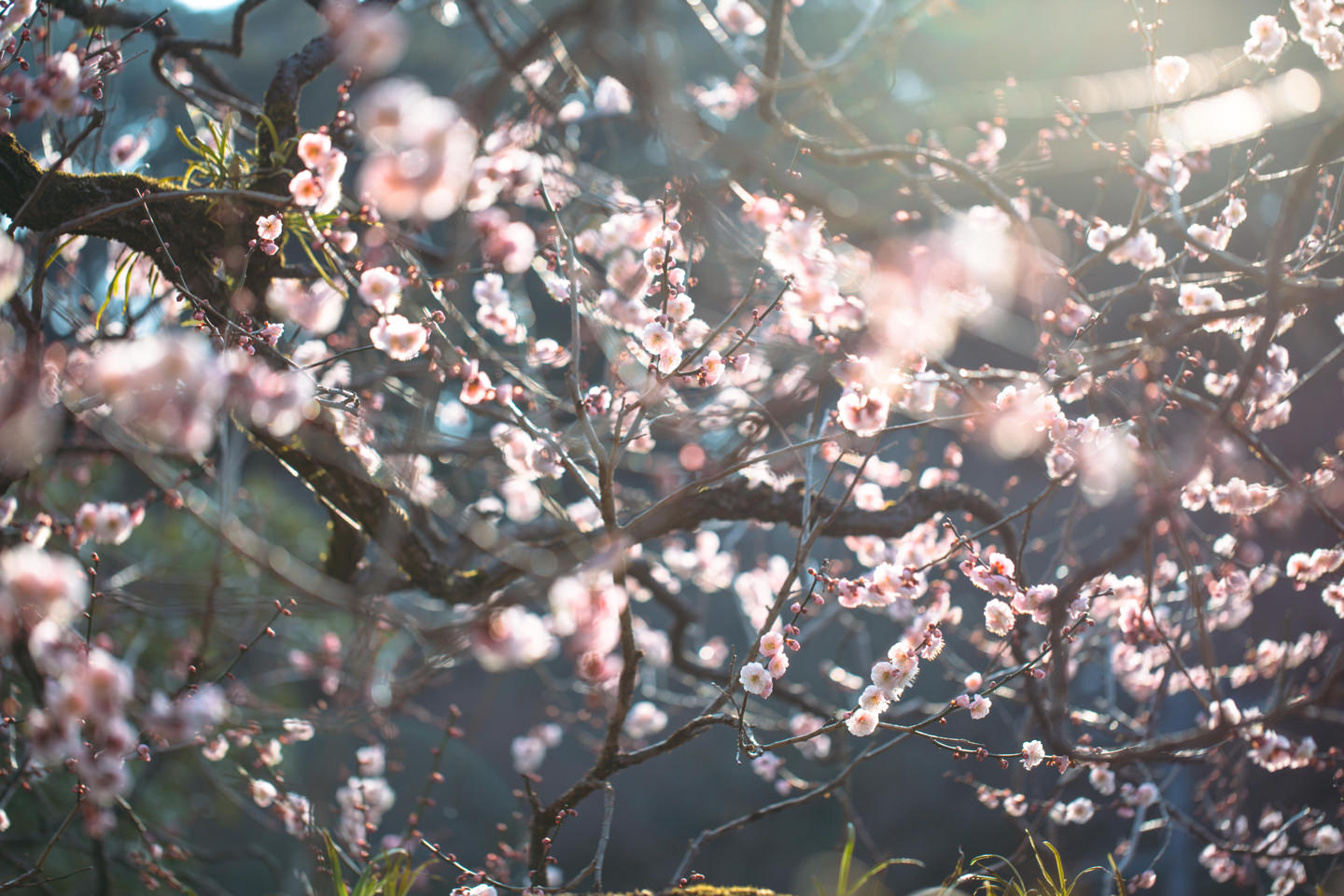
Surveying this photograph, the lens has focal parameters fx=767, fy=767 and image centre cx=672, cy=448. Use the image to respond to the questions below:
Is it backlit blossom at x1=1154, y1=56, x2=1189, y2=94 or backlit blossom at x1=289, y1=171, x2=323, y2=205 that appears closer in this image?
backlit blossom at x1=289, y1=171, x2=323, y2=205

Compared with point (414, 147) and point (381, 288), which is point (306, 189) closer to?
point (381, 288)

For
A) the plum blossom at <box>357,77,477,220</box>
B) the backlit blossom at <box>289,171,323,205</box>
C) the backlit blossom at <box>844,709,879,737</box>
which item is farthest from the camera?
the backlit blossom at <box>844,709,879,737</box>

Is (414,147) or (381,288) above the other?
(381,288)

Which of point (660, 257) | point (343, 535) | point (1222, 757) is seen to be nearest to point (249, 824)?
point (343, 535)

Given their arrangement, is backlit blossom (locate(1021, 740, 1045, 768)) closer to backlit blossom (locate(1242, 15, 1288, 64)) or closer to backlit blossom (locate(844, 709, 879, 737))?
backlit blossom (locate(844, 709, 879, 737))

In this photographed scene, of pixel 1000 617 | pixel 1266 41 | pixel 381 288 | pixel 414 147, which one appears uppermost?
pixel 1266 41

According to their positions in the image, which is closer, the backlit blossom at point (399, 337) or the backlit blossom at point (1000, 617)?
the backlit blossom at point (399, 337)

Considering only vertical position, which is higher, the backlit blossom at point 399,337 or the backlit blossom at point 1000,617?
the backlit blossom at point 399,337

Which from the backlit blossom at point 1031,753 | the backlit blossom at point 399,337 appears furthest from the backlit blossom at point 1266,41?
the backlit blossom at point 399,337

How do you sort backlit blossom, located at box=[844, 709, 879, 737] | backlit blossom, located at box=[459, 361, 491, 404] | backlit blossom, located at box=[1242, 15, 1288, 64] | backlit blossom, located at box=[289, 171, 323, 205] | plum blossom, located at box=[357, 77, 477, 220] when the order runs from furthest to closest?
backlit blossom, located at box=[1242, 15, 1288, 64] < backlit blossom, located at box=[459, 361, 491, 404] < backlit blossom, located at box=[844, 709, 879, 737] < backlit blossom, located at box=[289, 171, 323, 205] < plum blossom, located at box=[357, 77, 477, 220]

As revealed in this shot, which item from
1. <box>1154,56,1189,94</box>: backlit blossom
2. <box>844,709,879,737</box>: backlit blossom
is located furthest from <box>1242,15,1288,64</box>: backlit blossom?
<box>844,709,879,737</box>: backlit blossom

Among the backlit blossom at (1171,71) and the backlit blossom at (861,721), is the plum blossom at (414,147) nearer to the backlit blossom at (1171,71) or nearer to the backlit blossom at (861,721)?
the backlit blossom at (861,721)

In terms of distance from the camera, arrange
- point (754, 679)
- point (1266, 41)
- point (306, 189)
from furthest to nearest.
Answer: point (1266, 41), point (754, 679), point (306, 189)

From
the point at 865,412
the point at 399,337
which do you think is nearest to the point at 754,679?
the point at 865,412
